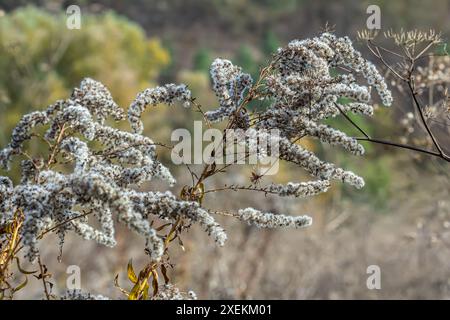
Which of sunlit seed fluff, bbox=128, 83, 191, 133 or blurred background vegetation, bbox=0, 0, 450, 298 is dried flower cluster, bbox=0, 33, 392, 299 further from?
blurred background vegetation, bbox=0, 0, 450, 298

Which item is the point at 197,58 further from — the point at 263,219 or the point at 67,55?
the point at 263,219

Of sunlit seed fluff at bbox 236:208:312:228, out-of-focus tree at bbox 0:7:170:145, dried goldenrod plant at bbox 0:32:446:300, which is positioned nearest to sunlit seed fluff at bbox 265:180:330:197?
dried goldenrod plant at bbox 0:32:446:300

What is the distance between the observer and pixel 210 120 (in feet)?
11.4

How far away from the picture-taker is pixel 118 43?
95.0 ft

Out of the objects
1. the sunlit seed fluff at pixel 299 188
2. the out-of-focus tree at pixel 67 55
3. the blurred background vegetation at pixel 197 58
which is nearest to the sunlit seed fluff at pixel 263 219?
the sunlit seed fluff at pixel 299 188

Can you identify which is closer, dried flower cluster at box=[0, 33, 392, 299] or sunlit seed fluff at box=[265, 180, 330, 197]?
dried flower cluster at box=[0, 33, 392, 299]

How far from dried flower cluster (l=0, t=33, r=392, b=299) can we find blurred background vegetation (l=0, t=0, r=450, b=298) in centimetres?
26

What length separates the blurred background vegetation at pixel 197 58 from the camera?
1128cm

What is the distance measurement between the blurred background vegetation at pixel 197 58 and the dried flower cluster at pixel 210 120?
0.84ft

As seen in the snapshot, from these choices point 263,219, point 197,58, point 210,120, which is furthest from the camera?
point 197,58

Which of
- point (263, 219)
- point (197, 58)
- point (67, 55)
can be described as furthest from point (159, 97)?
point (197, 58)

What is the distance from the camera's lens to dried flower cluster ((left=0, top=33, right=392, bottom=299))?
320 centimetres

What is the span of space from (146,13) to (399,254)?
3806 centimetres

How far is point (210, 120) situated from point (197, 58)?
36.6 meters
